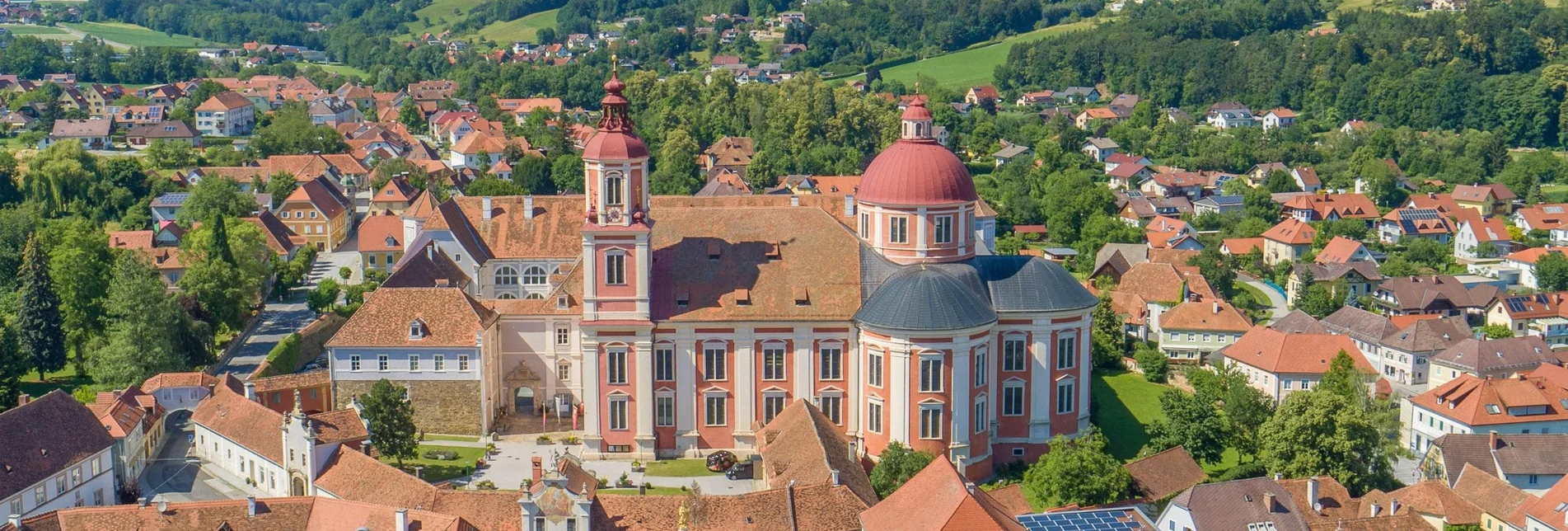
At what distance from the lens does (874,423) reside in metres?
62.2

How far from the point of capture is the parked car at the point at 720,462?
62.6 meters

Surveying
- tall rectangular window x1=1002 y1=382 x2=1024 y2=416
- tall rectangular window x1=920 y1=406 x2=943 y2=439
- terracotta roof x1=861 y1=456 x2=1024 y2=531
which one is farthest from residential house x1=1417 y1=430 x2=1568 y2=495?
terracotta roof x1=861 y1=456 x2=1024 y2=531

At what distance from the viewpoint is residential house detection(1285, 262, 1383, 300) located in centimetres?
10025

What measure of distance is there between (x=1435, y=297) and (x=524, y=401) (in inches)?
2118

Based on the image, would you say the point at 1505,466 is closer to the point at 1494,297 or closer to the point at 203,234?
the point at 1494,297

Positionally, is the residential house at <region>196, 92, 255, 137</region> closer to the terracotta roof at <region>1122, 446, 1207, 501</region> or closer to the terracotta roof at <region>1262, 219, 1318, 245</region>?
the terracotta roof at <region>1262, 219, 1318, 245</region>

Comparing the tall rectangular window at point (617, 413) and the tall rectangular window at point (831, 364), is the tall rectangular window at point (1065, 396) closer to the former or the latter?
the tall rectangular window at point (831, 364)

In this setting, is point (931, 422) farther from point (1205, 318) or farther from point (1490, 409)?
point (1205, 318)

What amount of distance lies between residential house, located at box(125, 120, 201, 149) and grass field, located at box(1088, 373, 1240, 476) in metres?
96.8

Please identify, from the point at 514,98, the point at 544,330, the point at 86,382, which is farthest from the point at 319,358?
the point at 514,98

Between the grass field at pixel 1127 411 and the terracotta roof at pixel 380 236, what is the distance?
42.1 meters

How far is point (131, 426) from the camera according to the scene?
6119cm

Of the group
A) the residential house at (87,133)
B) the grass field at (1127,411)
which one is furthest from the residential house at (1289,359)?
the residential house at (87,133)

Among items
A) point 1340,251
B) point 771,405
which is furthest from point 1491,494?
point 1340,251
